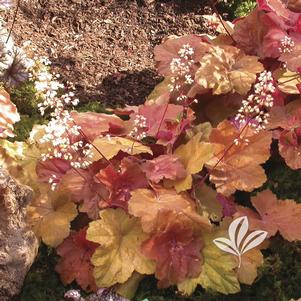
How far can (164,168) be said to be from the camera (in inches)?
122

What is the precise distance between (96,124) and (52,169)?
0.32 meters

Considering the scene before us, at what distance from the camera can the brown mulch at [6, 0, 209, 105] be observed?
4191mm

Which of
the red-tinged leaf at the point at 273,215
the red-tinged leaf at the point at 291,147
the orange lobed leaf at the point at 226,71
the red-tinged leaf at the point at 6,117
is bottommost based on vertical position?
the red-tinged leaf at the point at 6,117

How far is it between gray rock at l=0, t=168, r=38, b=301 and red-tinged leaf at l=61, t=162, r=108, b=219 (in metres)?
0.27

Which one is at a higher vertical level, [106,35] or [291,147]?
Answer: [291,147]

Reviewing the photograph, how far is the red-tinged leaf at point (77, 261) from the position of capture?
9.99 ft

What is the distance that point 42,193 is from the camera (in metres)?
3.21

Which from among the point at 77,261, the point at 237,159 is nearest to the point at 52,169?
the point at 77,261

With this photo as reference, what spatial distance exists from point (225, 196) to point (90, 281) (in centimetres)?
70

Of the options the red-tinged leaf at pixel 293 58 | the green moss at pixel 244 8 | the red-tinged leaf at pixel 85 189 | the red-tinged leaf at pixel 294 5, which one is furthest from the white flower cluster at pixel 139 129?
the green moss at pixel 244 8

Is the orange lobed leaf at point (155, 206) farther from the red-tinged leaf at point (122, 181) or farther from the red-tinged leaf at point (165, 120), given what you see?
the red-tinged leaf at point (165, 120)

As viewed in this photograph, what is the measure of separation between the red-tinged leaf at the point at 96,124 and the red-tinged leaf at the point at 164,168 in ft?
1.08

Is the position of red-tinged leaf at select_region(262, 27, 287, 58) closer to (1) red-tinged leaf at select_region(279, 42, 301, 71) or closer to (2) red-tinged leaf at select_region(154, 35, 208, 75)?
(1) red-tinged leaf at select_region(279, 42, 301, 71)

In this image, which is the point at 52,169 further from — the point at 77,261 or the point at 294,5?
the point at 294,5
